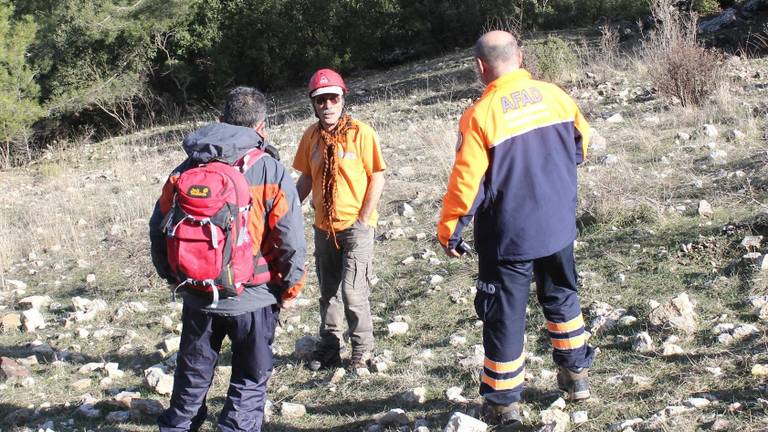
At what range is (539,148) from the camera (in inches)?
137

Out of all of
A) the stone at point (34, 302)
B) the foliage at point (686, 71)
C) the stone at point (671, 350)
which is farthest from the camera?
the foliage at point (686, 71)

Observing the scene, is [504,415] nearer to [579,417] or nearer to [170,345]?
[579,417]

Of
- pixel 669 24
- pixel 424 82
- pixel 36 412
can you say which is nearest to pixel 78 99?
pixel 424 82

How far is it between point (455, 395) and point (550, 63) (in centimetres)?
971

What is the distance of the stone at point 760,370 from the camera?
3668 millimetres

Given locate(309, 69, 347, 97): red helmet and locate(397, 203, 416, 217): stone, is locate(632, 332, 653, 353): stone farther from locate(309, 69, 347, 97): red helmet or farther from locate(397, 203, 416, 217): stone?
locate(397, 203, 416, 217): stone

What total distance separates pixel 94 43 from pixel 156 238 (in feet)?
63.3

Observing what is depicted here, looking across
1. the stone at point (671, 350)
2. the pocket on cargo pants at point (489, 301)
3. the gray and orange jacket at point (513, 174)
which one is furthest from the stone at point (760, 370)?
the pocket on cargo pants at point (489, 301)

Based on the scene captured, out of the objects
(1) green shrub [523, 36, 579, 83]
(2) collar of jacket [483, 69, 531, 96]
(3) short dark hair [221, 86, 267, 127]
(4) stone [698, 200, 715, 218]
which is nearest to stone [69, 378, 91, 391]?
(3) short dark hair [221, 86, 267, 127]

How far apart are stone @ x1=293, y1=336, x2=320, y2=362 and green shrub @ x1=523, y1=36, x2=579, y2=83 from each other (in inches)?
337

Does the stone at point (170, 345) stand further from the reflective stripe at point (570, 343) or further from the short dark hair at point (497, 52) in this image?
the short dark hair at point (497, 52)

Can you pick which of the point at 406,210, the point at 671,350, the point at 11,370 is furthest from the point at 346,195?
the point at 406,210

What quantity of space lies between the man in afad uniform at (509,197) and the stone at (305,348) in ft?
5.20

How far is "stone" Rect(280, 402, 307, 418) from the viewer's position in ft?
13.5
